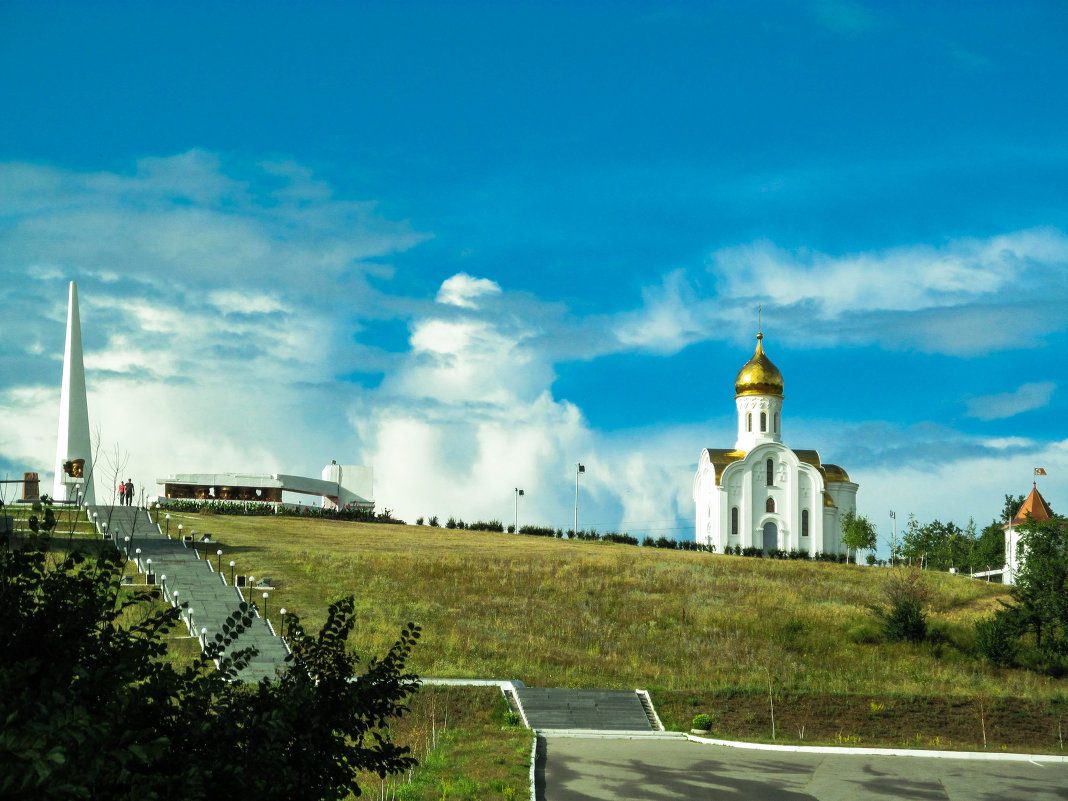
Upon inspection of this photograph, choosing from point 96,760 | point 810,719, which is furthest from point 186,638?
point 96,760

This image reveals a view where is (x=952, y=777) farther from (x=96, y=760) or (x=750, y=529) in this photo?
(x=750, y=529)

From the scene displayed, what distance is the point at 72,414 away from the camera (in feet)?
174

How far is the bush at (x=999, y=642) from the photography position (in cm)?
3041

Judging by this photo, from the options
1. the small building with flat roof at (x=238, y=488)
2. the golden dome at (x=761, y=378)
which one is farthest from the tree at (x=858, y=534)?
the small building with flat roof at (x=238, y=488)

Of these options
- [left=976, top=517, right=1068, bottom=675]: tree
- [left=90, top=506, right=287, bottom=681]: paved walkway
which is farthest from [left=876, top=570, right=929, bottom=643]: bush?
[left=90, top=506, right=287, bottom=681]: paved walkway

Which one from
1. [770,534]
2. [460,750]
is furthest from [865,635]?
[770,534]

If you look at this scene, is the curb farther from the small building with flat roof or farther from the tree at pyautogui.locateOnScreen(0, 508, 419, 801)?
the small building with flat roof

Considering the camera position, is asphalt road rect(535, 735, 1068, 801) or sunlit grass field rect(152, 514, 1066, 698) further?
sunlit grass field rect(152, 514, 1066, 698)

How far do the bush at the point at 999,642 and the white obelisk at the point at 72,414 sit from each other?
41.1 metres

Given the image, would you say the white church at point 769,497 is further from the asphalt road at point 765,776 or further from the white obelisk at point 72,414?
the asphalt road at point 765,776

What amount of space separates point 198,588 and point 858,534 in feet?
147

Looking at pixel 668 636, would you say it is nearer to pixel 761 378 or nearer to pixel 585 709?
pixel 585 709

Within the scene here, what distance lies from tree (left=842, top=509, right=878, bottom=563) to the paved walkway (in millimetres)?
41413

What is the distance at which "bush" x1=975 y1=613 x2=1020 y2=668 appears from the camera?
99.8 feet
